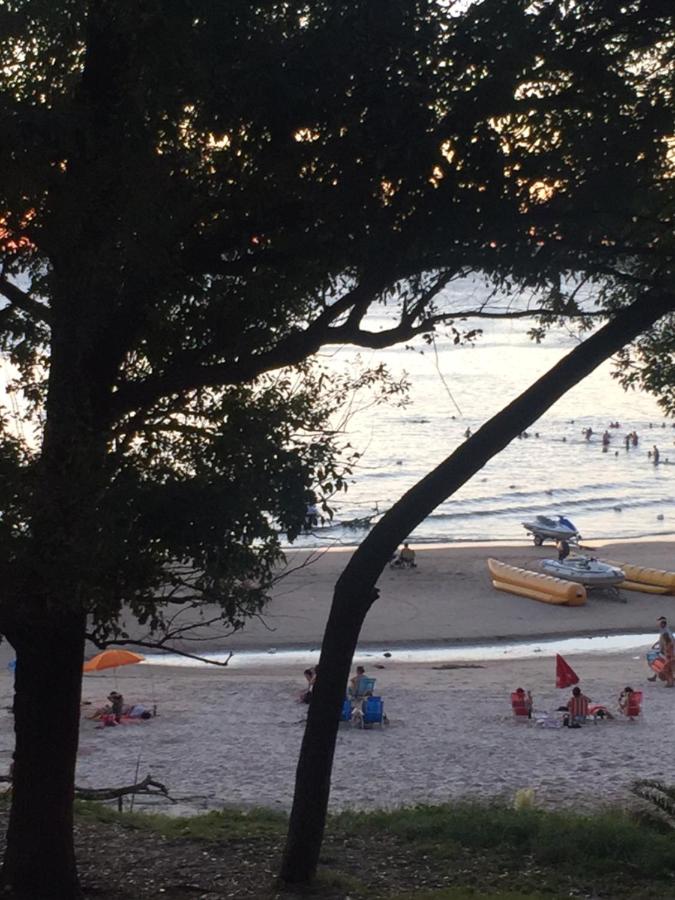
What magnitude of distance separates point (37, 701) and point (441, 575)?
24.6 metres

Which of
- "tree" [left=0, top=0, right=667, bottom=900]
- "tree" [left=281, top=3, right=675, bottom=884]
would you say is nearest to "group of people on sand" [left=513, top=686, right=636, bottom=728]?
"tree" [left=281, top=3, right=675, bottom=884]

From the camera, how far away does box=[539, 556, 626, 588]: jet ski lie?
29484 mm

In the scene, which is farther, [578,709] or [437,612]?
[437,612]

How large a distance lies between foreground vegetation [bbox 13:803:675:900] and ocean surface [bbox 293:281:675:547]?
12.8m

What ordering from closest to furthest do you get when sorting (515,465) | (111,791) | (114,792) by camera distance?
(114,792) → (111,791) → (515,465)

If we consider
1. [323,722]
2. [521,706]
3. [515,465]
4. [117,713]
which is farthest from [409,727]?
[515,465]

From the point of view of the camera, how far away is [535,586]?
29188 mm

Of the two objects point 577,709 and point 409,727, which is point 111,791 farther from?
point 577,709

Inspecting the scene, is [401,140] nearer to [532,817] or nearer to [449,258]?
[449,258]

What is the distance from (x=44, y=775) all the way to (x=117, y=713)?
1184 centimetres

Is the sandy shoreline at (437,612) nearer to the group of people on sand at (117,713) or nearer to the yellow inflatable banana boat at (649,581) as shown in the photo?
the yellow inflatable banana boat at (649,581)

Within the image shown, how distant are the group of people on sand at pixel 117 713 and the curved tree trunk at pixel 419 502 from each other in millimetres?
11971

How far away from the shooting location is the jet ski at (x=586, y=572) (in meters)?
29.5

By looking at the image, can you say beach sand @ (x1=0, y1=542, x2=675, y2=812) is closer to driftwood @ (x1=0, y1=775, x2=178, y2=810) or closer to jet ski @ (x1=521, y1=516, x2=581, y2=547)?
driftwood @ (x1=0, y1=775, x2=178, y2=810)
